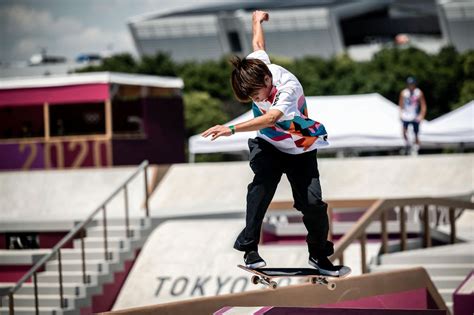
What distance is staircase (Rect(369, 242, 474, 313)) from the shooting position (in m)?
14.4

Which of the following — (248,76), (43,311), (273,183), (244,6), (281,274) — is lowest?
(244,6)

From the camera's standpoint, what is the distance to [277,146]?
786 centimetres

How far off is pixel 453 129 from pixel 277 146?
59.0ft

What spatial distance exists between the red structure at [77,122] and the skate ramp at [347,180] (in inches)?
153

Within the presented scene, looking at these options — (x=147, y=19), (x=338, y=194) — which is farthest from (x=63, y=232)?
(x=147, y=19)

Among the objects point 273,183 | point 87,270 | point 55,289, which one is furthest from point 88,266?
point 273,183

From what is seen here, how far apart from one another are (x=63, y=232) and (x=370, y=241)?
173 inches

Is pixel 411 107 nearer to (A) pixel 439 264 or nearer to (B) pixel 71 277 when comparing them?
(A) pixel 439 264

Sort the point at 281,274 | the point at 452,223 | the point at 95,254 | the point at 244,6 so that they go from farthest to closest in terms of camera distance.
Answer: the point at 244,6 < the point at 452,223 < the point at 95,254 < the point at 281,274

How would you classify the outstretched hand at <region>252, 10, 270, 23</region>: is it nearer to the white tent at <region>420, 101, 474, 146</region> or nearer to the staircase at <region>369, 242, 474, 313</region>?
the staircase at <region>369, 242, 474, 313</region>

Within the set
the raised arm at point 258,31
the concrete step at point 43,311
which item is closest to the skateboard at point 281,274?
the raised arm at point 258,31

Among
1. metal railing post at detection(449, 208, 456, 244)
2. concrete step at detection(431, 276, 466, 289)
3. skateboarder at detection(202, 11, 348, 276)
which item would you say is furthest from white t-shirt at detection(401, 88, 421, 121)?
skateboarder at detection(202, 11, 348, 276)

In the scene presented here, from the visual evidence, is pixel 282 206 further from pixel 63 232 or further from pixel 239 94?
pixel 239 94

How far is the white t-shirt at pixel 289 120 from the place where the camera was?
758 cm
